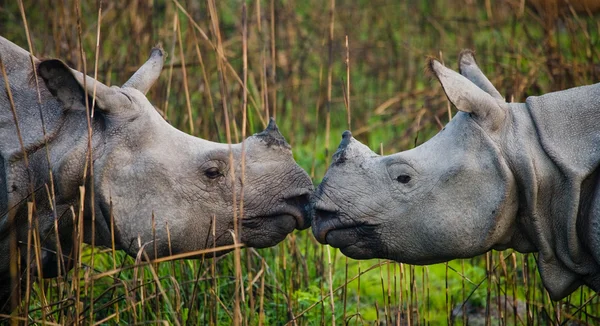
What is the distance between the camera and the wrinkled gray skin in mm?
3781

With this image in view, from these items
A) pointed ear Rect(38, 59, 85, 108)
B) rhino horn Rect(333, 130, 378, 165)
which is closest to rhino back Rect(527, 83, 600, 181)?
rhino horn Rect(333, 130, 378, 165)

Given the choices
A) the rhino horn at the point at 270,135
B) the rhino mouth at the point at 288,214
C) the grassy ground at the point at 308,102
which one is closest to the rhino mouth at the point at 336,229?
the rhino mouth at the point at 288,214

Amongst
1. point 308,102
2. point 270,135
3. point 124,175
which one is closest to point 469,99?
point 270,135

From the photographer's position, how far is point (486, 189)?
3816mm

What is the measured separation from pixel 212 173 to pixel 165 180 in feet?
0.73

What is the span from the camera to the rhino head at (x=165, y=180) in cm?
405

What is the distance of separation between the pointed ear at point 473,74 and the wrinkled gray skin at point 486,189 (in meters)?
0.26

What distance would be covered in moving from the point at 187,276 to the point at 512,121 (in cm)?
219

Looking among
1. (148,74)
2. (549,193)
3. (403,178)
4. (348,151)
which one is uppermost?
(148,74)

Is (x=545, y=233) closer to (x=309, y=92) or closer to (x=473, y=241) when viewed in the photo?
(x=473, y=241)

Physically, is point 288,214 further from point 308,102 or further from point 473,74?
point 308,102

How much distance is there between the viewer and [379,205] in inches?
155

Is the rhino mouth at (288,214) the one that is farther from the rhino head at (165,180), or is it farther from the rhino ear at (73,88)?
the rhino ear at (73,88)

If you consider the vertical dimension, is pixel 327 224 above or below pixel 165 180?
below
